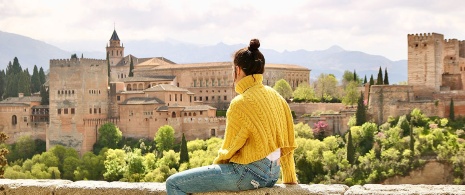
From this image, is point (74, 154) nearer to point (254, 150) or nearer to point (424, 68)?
point (424, 68)

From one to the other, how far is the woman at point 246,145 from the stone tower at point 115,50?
7359 centimetres

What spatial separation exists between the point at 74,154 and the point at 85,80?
17.6ft

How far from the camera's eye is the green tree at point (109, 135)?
155ft

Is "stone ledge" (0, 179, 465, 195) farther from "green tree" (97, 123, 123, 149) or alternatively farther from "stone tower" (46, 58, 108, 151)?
"stone tower" (46, 58, 108, 151)

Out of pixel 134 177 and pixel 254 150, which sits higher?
pixel 254 150

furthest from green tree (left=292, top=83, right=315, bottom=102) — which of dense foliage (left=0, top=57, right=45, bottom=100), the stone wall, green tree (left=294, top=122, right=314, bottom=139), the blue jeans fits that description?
the blue jeans

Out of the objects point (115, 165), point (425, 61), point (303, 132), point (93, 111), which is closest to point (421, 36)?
point (425, 61)

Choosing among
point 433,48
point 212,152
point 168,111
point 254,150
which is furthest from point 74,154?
point 254,150

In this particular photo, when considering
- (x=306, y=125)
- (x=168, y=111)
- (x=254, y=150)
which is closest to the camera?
(x=254, y=150)

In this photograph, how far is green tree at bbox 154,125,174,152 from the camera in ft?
147

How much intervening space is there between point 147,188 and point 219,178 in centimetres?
100

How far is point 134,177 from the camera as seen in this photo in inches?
1594

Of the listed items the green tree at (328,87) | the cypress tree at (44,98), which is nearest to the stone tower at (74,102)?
the cypress tree at (44,98)

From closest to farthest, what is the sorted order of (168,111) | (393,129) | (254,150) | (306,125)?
(254,150)
(393,129)
(306,125)
(168,111)
